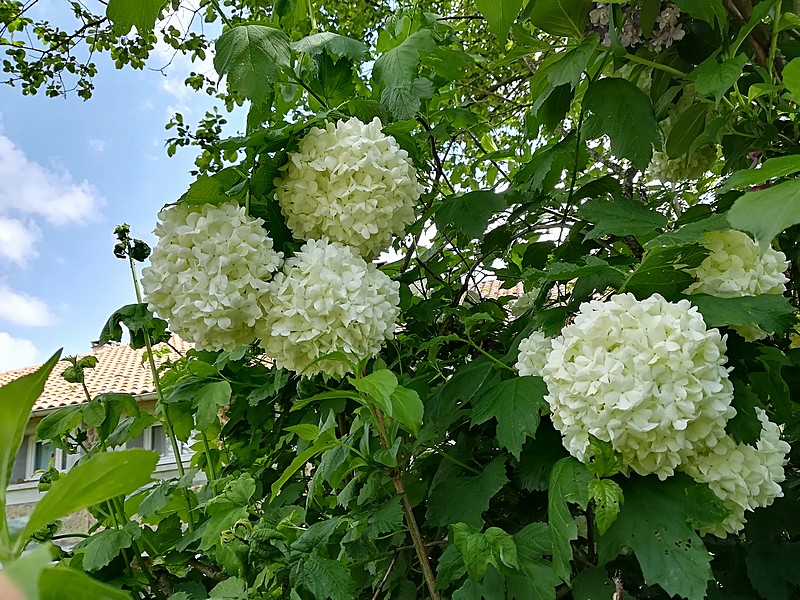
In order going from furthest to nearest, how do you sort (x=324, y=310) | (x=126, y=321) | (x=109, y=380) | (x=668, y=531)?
(x=109, y=380) → (x=126, y=321) → (x=324, y=310) → (x=668, y=531)

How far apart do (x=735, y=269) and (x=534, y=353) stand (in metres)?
0.31

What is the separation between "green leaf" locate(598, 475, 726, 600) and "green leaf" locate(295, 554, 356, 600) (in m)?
0.36

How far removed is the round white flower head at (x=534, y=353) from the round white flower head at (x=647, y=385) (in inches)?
4.9

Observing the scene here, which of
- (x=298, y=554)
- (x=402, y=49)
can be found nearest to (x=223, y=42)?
(x=402, y=49)

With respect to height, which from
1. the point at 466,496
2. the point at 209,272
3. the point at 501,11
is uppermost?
the point at 501,11

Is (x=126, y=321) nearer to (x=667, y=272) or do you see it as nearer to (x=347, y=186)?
Result: (x=347, y=186)

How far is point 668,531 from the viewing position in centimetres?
79

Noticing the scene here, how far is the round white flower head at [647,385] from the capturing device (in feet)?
2.51

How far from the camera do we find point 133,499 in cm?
154

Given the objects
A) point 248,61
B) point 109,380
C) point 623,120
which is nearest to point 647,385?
point 623,120

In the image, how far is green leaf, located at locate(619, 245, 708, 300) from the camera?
88 cm

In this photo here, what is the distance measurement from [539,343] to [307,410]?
26.7 inches

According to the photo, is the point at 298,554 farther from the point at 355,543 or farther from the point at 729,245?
the point at 729,245

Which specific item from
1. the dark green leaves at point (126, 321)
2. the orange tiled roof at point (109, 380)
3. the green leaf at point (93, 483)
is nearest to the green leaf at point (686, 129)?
the dark green leaves at point (126, 321)
